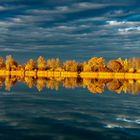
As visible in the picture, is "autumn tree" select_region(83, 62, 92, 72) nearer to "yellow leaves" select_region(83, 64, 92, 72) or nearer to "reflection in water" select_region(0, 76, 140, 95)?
"yellow leaves" select_region(83, 64, 92, 72)

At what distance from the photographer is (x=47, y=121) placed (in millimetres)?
27578

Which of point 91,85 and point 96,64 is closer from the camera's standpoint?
point 91,85

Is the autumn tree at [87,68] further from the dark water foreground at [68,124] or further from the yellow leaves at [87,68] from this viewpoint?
the dark water foreground at [68,124]

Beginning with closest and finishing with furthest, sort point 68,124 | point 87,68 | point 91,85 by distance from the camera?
point 68,124 → point 91,85 → point 87,68

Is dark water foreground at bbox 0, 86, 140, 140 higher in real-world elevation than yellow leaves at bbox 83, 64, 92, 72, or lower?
lower

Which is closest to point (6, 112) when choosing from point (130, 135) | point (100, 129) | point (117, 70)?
point (100, 129)

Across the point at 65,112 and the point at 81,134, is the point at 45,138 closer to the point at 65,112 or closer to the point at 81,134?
the point at 81,134

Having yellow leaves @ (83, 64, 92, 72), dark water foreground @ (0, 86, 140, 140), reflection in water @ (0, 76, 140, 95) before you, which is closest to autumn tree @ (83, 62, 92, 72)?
yellow leaves @ (83, 64, 92, 72)

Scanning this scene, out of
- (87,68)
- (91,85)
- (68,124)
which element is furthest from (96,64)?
(68,124)

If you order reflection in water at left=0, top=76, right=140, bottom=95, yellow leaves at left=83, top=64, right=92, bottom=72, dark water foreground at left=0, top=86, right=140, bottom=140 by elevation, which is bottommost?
dark water foreground at left=0, top=86, right=140, bottom=140

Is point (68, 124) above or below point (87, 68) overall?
below

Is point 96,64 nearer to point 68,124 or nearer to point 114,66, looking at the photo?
point 114,66

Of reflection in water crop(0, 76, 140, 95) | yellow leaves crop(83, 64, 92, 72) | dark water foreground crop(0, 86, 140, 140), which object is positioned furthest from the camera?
yellow leaves crop(83, 64, 92, 72)

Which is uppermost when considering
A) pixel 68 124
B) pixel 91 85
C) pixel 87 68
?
pixel 87 68
